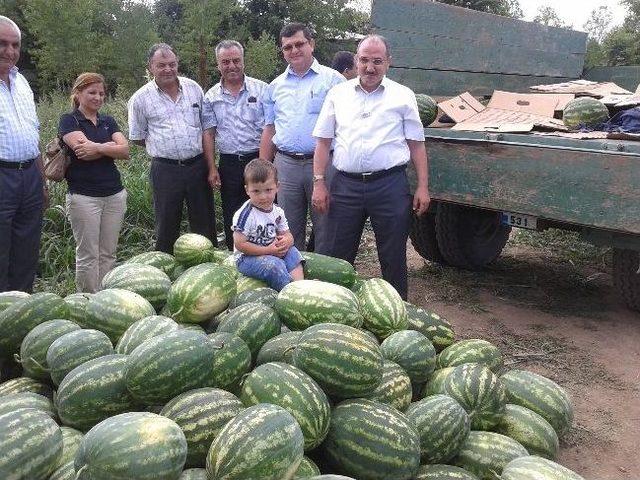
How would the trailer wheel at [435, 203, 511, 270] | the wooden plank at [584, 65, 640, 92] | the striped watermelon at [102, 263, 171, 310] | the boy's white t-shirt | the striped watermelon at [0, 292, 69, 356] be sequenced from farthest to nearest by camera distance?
the wooden plank at [584, 65, 640, 92]
the trailer wheel at [435, 203, 511, 270]
the boy's white t-shirt
the striped watermelon at [102, 263, 171, 310]
the striped watermelon at [0, 292, 69, 356]

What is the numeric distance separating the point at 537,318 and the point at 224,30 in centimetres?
2744

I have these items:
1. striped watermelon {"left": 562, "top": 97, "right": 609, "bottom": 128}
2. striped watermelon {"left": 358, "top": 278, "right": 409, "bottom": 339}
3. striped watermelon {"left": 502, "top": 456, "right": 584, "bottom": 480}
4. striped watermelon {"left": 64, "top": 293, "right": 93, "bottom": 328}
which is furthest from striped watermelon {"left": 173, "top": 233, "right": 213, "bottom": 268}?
striped watermelon {"left": 562, "top": 97, "right": 609, "bottom": 128}

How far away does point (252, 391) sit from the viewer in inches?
87.7

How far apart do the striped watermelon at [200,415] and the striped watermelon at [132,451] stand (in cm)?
16

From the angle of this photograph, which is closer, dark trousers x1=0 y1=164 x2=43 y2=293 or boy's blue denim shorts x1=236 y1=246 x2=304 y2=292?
boy's blue denim shorts x1=236 y1=246 x2=304 y2=292

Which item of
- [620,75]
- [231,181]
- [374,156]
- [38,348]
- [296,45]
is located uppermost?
[620,75]

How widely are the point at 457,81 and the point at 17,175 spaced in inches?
164

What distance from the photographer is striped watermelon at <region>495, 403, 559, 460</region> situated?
2682 mm

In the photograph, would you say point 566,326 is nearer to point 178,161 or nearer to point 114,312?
point 178,161

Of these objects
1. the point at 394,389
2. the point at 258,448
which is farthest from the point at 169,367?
the point at 394,389

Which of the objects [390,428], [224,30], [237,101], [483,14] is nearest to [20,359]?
[390,428]

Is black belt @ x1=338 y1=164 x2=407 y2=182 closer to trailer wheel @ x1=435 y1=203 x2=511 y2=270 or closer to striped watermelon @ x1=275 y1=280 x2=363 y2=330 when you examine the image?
trailer wheel @ x1=435 y1=203 x2=511 y2=270

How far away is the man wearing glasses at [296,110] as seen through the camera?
16.3 feet

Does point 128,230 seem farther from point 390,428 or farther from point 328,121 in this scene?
point 390,428
